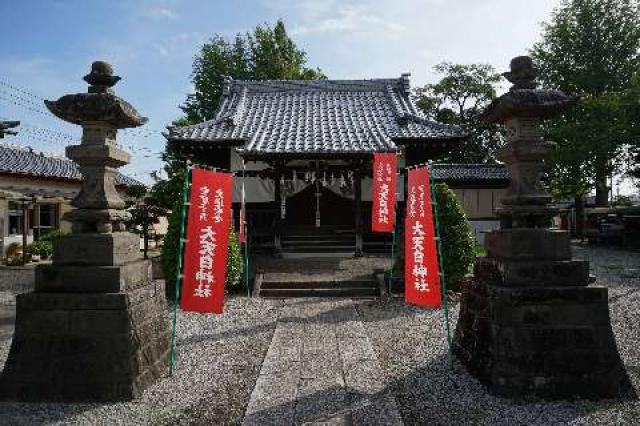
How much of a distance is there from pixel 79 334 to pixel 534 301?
4.78 meters

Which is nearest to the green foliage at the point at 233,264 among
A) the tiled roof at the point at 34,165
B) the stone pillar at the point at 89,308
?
the stone pillar at the point at 89,308

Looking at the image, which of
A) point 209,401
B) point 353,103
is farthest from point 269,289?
point 353,103

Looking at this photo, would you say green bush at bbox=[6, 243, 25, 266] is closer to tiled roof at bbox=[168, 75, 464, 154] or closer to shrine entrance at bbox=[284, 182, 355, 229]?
tiled roof at bbox=[168, 75, 464, 154]

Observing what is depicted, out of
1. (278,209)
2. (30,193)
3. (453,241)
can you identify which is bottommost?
(453,241)

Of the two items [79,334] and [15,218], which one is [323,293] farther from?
[15,218]

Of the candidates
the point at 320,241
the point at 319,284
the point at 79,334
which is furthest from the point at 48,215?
the point at 79,334

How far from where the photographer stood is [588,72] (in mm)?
23250

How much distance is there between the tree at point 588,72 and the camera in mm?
20625

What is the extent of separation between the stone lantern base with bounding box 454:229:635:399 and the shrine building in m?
7.80

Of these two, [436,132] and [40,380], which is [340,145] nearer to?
[436,132]

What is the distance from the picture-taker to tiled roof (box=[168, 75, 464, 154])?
12.8 m

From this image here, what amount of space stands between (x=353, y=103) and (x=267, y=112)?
139 inches

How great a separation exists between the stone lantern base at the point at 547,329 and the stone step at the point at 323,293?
5106 millimetres

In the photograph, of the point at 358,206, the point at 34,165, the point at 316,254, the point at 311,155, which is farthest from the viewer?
the point at 34,165
